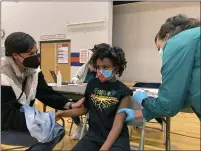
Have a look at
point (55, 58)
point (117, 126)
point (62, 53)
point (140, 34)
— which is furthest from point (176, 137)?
point (55, 58)

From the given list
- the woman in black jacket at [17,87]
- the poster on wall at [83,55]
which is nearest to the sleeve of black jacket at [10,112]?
the woman in black jacket at [17,87]

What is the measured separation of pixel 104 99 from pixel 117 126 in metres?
0.19

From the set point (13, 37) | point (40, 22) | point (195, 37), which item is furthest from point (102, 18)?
point (195, 37)

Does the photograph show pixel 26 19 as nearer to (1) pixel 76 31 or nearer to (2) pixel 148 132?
(1) pixel 76 31

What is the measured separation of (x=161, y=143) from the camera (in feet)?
8.10

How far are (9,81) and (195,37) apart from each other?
0.96 meters

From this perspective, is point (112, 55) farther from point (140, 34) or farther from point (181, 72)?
point (140, 34)

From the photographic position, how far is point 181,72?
0.86m

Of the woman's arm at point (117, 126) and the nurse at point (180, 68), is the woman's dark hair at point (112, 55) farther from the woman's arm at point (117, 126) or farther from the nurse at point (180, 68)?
the nurse at point (180, 68)

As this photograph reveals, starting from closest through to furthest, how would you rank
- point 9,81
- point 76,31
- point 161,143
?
point 9,81, point 161,143, point 76,31

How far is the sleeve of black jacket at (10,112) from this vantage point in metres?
1.20

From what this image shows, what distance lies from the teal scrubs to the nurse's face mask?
0.49 metres

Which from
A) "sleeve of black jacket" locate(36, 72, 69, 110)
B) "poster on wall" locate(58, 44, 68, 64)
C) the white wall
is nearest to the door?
"poster on wall" locate(58, 44, 68, 64)

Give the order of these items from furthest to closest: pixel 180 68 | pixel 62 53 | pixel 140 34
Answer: pixel 62 53, pixel 140 34, pixel 180 68
